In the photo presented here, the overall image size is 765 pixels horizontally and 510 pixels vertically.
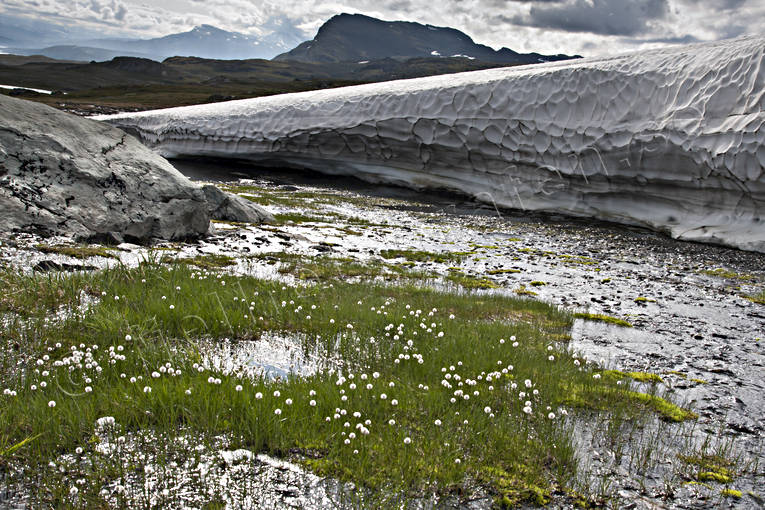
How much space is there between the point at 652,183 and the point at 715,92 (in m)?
4.77

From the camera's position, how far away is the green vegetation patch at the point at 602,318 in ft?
37.9

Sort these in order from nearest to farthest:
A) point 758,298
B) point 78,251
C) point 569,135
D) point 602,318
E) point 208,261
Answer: point 78,251 → point 602,318 → point 208,261 → point 758,298 → point 569,135

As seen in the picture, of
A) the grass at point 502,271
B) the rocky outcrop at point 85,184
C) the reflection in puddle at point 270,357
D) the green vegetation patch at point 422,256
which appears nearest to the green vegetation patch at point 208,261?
the rocky outcrop at point 85,184

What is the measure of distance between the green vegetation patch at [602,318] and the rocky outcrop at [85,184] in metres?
11.7

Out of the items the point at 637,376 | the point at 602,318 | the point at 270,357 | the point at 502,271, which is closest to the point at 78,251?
the point at 270,357

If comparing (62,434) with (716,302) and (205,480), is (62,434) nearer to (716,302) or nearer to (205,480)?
(205,480)

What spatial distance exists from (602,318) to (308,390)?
8.26 m

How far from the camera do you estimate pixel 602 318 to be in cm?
1184

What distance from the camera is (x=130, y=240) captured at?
572 inches

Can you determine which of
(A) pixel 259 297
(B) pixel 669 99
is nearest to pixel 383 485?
(A) pixel 259 297

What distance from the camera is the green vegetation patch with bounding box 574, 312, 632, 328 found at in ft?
37.9

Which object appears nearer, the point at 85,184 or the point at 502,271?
the point at 85,184

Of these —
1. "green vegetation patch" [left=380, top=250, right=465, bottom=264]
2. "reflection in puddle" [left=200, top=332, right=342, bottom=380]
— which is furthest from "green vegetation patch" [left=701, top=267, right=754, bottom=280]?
"reflection in puddle" [left=200, top=332, right=342, bottom=380]

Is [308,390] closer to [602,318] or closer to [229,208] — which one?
[602,318]
